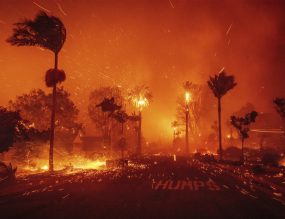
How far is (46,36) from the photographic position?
30688 mm

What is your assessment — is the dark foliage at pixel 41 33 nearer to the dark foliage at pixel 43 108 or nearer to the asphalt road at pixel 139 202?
the asphalt road at pixel 139 202

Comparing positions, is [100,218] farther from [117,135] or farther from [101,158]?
[117,135]

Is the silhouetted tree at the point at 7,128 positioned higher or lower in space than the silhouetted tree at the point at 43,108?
lower

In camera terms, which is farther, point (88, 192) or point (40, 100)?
point (40, 100)

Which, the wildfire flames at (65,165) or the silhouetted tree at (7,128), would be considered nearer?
the silhouetted tree at (7,128)

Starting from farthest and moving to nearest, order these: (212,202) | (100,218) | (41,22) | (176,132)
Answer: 1. (176,132)
2. (41,22)
3. (212,202)
4. (100,218)

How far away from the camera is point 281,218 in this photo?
10.9m

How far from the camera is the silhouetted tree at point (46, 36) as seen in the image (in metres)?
30.1

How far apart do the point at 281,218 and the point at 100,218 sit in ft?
18.6

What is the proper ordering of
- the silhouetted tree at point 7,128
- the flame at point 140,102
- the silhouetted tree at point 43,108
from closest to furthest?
the silhouetted tree at point 7,128 → the silhouetted tree at point 43,108 → the flame at point 140,102

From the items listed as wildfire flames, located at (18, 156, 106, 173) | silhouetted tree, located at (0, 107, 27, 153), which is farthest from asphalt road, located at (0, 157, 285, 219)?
wildfire flames, located at (18, 156, 106, 173)

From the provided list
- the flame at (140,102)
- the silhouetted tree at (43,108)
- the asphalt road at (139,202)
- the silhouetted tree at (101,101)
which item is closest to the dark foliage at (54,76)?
the asphalt road at (139,202)

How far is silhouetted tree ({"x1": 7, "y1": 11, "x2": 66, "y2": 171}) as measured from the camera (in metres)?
30.1

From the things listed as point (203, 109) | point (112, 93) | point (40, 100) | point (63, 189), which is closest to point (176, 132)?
point (203, 109)
